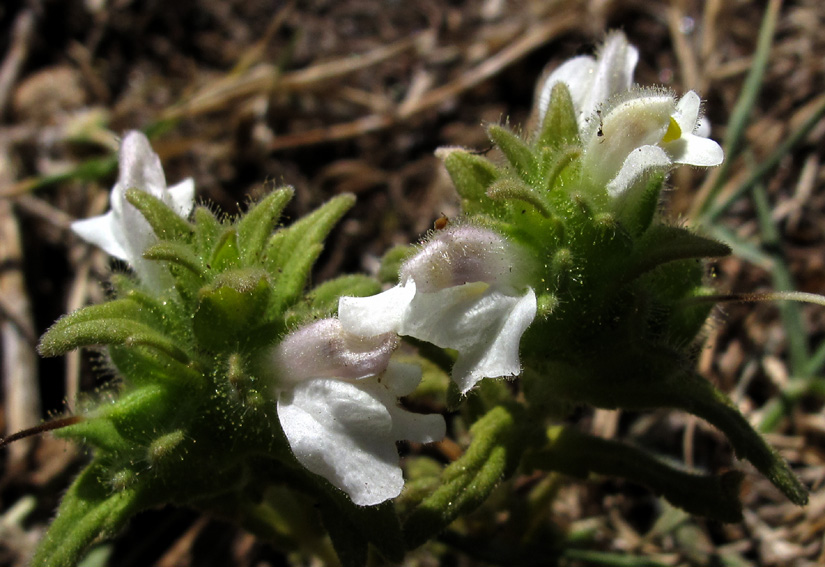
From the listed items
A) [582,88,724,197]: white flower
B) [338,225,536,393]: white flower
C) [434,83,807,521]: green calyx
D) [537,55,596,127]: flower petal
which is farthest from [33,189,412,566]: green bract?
[537,55,596,127]: flower petal

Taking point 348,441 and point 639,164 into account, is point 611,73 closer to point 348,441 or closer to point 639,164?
point 639,164

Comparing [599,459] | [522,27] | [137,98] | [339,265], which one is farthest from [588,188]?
[137,98]

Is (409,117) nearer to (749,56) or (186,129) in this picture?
(186,129)

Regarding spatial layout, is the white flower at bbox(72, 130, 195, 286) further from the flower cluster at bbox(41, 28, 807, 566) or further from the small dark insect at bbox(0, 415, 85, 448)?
the small dark insect at bbox(0, 415, 85, 448)

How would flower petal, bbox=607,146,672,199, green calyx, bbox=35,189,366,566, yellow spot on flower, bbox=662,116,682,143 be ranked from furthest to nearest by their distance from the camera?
yellow spot on flower, bbox=662,116,682,143
green calyx, bbox=35,189,366,566
flower petal, bbox=607,146,672,199

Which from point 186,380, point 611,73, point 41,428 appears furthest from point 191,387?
point 611,73

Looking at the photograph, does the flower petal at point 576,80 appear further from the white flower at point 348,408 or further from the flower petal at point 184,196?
the flower petal at point 184,196

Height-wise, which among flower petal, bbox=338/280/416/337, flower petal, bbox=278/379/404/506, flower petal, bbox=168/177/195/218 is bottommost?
flower petal, bbox=278/379/404/506
